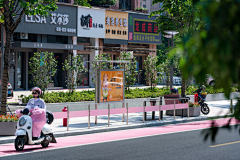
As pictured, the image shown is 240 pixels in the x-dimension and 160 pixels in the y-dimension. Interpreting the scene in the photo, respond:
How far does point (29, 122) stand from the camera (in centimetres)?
956

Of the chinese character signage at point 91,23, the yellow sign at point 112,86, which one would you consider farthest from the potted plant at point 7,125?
the chinese character signage at point 91,23

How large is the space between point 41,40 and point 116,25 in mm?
8460

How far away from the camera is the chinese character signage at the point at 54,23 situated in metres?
27.0

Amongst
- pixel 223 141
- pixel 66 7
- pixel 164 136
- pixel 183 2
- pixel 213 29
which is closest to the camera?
pixel 213 29

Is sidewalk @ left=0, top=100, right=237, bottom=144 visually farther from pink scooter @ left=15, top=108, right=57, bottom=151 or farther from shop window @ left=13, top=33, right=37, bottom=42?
shop window @ left=13, top=33, right=37, bottom=42

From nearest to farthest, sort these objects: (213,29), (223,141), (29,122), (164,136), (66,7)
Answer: (213,29)
(29,122)
(223,141)
(164,136)
(66,7)

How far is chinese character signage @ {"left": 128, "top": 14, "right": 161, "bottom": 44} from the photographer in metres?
35.2

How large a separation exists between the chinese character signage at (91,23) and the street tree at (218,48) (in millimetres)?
28895

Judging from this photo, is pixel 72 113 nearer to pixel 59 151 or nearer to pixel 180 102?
pixel 59 151

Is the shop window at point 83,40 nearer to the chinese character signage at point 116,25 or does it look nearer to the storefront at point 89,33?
the storefront at point 89,33

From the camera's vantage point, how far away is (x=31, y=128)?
962 cm

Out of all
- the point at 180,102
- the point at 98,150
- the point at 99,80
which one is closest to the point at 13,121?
the point at 98,150

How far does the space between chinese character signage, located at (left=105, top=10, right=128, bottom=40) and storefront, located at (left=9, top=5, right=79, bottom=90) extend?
3.90 meters

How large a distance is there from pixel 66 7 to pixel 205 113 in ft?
54.2
